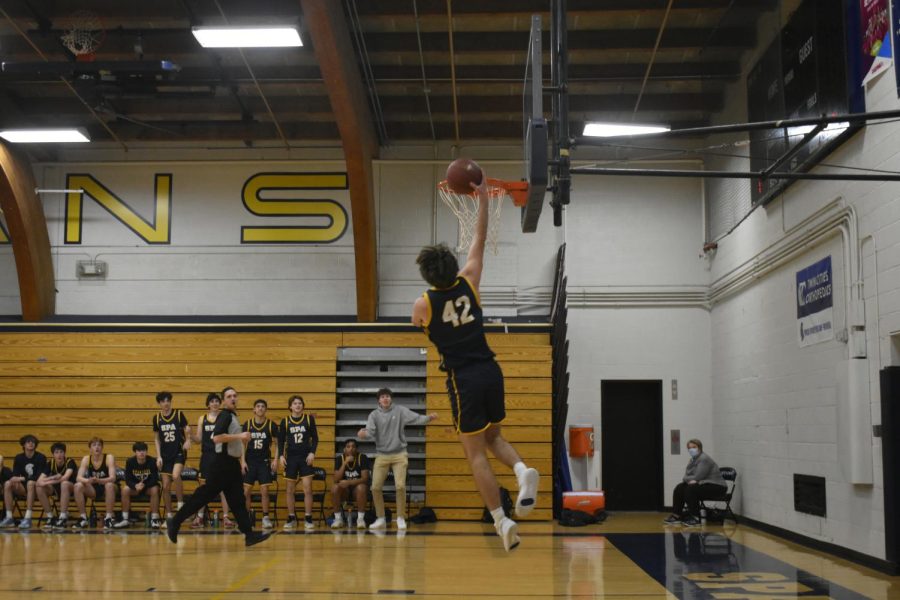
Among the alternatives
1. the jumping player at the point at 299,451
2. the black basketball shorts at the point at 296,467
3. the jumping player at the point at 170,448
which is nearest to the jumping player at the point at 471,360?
the jumping player at the point at 299,451

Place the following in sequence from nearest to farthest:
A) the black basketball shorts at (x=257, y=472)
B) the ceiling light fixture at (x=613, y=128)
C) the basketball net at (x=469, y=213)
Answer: the basketball net at (x=469, y=213)
the black basketball shorts at (x=257, y=472)
the ceiling light fixture at (x=613, y=128)

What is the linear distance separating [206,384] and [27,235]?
381 centimetres

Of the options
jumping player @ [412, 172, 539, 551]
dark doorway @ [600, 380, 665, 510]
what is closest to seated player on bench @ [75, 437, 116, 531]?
dark doorway @ [600, 380, 665, 510]

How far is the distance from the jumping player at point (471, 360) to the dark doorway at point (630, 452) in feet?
34.8

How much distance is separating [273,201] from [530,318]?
4.83 metres

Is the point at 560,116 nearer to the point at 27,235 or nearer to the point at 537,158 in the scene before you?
the point at 537,158

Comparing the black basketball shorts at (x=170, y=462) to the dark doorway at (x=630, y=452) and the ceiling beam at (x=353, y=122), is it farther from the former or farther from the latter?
the dark doorway at (x=630, y=452)

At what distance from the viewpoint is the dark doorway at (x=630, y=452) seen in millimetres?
15609

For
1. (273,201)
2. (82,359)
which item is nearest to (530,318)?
(273,201)

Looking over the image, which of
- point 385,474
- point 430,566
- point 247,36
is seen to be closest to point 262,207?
point 247,36

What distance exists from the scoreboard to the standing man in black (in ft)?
18.7

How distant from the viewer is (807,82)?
415 inches

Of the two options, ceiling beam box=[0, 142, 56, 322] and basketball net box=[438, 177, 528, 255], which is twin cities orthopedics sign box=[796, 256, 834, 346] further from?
ceiling beam box=[0, 142, 56, 322]

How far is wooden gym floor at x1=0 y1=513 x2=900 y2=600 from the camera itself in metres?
7.48
